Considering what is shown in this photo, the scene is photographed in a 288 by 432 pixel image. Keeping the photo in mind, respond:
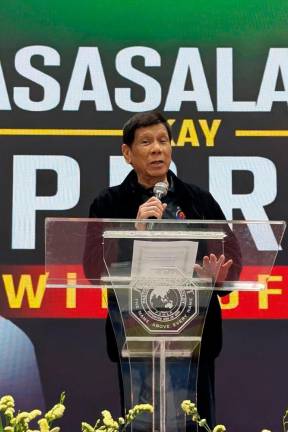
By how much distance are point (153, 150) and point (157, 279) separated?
2.62 feet

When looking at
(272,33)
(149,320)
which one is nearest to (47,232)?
(149,320)

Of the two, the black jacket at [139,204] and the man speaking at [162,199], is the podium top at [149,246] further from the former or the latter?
the black jacket at [139,204]

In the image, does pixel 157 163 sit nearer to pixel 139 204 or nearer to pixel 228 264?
pixel 139 204

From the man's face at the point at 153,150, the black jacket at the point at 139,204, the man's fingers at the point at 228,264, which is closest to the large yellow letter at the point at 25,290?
the black jacket at the point at 139,204

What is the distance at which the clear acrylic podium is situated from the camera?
2285 mm

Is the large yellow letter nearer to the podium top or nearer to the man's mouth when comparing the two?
the man's mouth

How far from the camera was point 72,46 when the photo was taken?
4.28 metres

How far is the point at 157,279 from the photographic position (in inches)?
90.3

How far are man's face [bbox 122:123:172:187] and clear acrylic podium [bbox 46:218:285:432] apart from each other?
0.68 m

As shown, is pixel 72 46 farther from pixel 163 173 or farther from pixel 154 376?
pixel 154 376

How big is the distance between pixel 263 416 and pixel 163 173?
152cm

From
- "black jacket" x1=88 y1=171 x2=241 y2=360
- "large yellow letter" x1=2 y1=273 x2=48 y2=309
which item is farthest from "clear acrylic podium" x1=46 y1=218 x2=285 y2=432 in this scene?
"large yellow letter" x1=2 y1=273 x2=48 y2=309

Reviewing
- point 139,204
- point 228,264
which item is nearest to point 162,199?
point 139,204

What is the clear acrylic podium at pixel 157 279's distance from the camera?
7.50 feet
